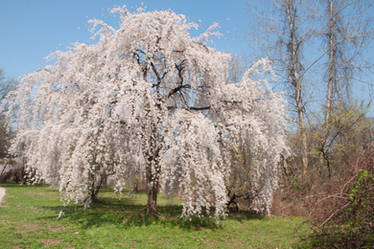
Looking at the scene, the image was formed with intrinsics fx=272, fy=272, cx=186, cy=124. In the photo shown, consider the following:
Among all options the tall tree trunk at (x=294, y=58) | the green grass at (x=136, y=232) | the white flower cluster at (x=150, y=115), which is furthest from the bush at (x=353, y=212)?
the tall tree trunk at (x=294, y=58)

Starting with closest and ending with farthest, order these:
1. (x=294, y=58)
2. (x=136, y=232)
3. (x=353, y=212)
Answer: (x=353, y=212)
(x=136, y=232)
(x=294, y=58)

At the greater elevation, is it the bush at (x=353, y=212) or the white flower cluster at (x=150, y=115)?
the white flower cluster at (x=150, y=115)

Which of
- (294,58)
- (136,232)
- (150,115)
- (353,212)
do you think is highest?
(294,58)

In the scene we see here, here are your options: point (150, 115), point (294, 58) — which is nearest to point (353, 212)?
point (150, 115)

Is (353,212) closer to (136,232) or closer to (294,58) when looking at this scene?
(136,232)

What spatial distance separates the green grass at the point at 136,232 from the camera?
→ 6.29 meters

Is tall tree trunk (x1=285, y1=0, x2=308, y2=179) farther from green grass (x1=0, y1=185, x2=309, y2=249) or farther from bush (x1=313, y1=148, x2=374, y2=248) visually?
bush (x1=313, y1=148, x2=374, y2=248)

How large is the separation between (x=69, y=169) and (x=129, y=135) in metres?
1.73

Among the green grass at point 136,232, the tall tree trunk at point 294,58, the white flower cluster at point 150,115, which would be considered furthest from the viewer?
the tall tree trunk at point 294,58

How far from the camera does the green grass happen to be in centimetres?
629

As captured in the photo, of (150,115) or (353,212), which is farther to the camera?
(150,115)

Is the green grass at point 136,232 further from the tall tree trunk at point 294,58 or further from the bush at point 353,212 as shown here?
the tall tree trunk at point 294,58

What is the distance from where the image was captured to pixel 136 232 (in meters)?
7.15

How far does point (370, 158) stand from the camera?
4941mm
